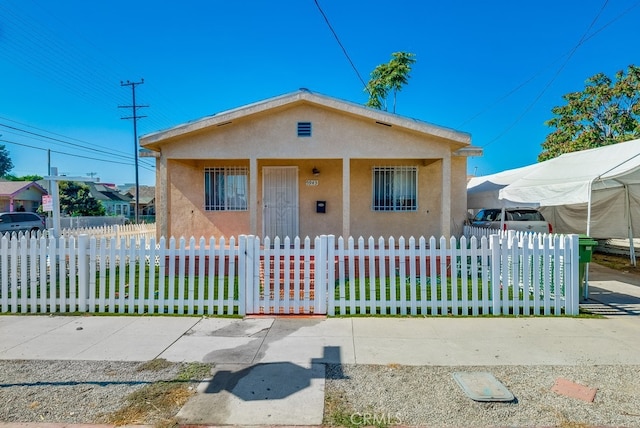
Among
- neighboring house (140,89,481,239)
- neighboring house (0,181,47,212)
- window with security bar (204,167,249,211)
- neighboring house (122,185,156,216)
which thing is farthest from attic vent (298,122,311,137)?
neighboring house (122,185,156,216)

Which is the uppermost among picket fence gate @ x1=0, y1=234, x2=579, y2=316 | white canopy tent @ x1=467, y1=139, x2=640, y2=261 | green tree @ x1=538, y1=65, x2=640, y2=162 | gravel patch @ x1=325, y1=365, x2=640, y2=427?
green tree @ x1=538, y1=65, x2=640, y2=162

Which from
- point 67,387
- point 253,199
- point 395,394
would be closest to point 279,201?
point 253,199

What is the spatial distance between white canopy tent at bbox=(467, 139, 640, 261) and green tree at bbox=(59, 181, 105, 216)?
36.0 metres

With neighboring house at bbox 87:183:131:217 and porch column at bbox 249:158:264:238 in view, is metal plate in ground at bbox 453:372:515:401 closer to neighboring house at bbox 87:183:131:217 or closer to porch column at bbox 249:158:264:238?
porch column at bbox 249:158:264:238

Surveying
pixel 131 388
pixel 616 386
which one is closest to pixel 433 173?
pixel 616 386

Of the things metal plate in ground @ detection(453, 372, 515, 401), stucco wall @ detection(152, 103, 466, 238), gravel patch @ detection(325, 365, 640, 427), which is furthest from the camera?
stucco wall @ detection(152, 103, 466, 238)

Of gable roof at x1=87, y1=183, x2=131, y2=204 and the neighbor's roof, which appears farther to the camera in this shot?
the neighbor's roof

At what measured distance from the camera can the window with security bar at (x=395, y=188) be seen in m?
11.0

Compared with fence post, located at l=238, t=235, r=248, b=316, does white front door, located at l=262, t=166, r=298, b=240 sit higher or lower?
higher

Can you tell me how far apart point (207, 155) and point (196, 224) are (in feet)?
7.75

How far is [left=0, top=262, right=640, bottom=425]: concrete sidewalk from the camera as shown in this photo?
134 inches

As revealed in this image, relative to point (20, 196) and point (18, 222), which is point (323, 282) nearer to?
point (18, 222)

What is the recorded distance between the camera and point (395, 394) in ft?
11.4

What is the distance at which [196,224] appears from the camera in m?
10.8
